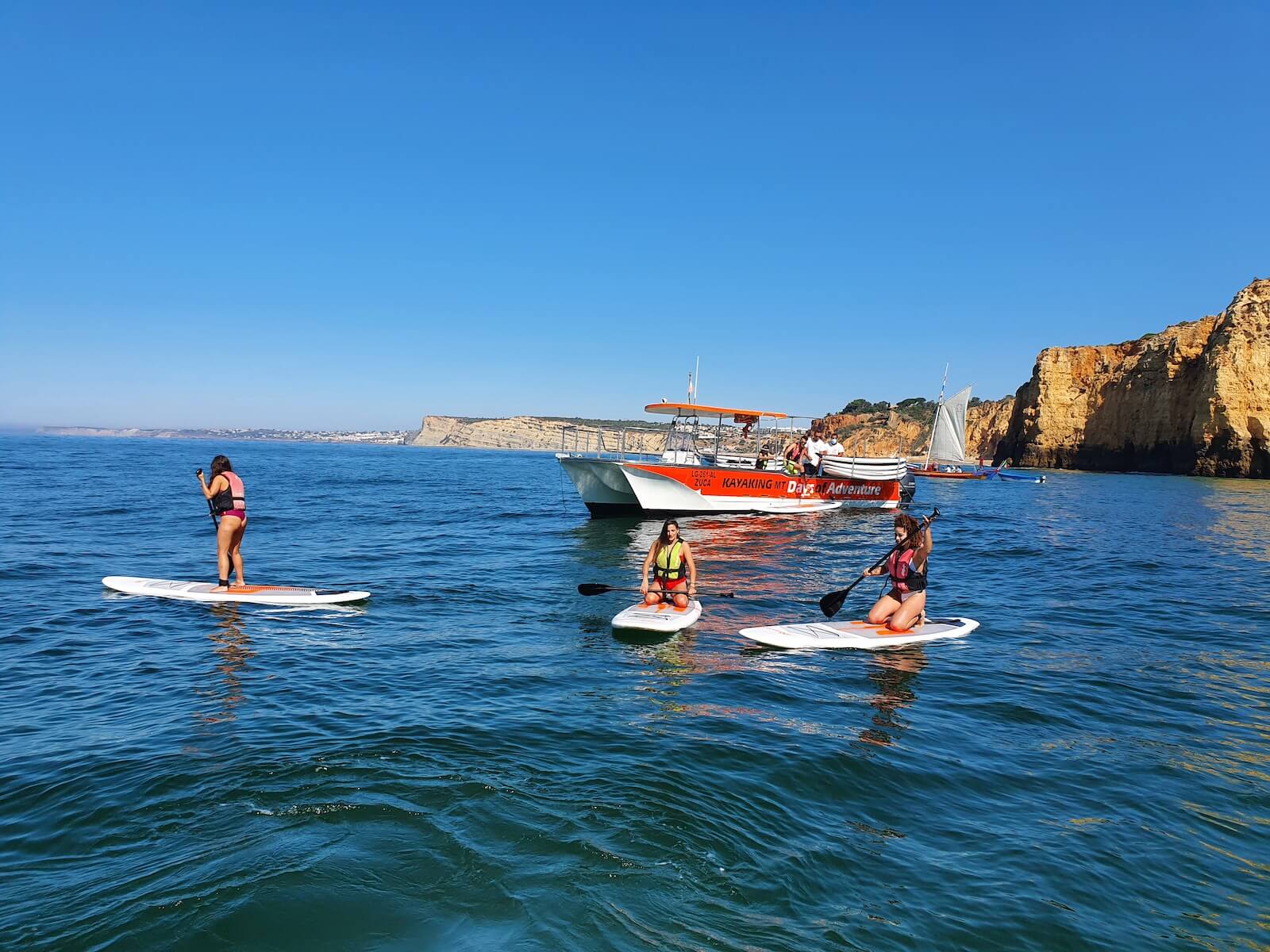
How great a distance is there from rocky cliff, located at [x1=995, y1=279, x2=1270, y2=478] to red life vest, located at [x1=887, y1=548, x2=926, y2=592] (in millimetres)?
60832

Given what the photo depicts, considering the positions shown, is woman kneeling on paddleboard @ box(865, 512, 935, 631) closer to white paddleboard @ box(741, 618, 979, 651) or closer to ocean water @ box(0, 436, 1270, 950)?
white paddleboard @ box(741, 618, 979, 651)

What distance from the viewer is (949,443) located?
64875 millimetres

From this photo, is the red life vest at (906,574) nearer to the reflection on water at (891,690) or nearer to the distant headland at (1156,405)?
the reflection on water at (891,690)

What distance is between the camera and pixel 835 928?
4309 millimetres

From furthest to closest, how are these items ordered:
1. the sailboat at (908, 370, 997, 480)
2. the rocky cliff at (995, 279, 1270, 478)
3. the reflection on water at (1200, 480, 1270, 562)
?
the sailboat at (908, 370, 997, 480) < the rocky cliff at (995, 279, 1270, 478) < the reflection on water at (1200, 480, 1270, 562)

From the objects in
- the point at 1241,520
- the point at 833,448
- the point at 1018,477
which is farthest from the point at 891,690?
the point at 1018,477

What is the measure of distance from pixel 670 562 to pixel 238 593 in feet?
24.3

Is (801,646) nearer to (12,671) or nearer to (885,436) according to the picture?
(12,671)

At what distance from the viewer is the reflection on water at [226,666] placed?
7.57m

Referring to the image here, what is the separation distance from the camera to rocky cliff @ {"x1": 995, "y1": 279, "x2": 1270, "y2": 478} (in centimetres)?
5569

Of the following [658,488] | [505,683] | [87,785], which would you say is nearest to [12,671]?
[87,785]

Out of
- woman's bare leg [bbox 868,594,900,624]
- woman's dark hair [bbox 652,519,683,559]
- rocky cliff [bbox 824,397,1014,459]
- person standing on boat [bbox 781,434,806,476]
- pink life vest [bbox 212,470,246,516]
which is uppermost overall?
rocky cliff [bbox 824,397,1014,459]

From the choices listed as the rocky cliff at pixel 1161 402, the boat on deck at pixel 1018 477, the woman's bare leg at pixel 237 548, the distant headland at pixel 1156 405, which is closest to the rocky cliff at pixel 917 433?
the distant headland at pixel 1156 405

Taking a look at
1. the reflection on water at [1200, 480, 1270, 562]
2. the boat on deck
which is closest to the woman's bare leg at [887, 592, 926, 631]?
the reflection on water at [1200, 480, 1270, 562]
